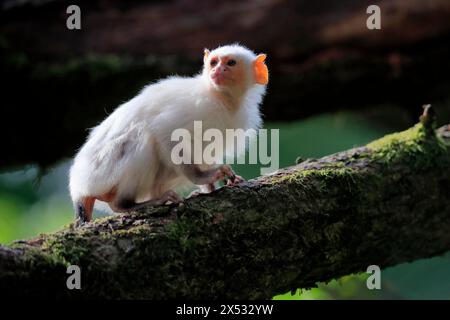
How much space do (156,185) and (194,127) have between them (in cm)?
48

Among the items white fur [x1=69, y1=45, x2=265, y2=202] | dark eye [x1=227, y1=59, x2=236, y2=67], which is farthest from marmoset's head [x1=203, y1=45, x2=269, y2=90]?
white fur [x1=69, y1=45, x2=265, y2=202]

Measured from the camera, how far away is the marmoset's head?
4180mm

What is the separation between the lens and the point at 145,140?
12.6 ft

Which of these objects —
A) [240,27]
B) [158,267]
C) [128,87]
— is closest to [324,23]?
[240,27]

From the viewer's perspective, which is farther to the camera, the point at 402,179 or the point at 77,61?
the point at 77,61

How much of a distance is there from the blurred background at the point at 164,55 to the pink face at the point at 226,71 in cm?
239

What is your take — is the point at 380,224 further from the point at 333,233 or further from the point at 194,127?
the point at 194,127

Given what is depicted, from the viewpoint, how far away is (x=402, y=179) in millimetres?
4289

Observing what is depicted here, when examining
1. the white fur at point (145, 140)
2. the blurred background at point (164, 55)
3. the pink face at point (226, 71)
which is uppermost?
the blurred background at point (164, 55)

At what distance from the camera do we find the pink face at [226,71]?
13.7ft

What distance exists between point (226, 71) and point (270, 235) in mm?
1263

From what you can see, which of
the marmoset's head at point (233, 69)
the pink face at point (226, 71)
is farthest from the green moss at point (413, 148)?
the pink face at point (226, 71)

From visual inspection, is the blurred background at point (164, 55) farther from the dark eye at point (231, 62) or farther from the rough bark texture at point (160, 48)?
the dark eye at point (231, 62)
